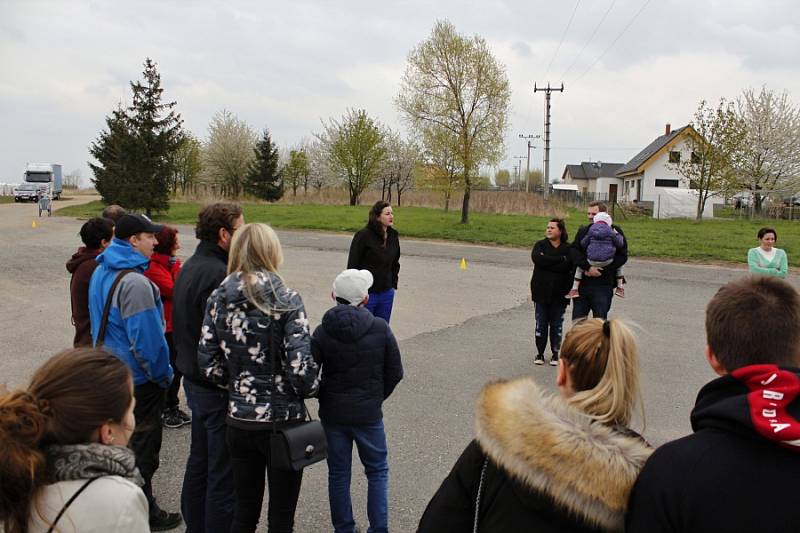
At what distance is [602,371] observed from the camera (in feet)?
6.35

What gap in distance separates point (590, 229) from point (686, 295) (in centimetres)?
649

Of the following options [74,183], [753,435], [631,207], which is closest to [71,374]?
[753,435]

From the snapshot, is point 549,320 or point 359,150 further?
point 359,150

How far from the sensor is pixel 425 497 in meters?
4.11

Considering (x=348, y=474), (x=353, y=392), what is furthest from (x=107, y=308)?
(x=348, y=474)

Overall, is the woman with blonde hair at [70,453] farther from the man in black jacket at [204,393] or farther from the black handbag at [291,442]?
the man in black jacket at [204,393]

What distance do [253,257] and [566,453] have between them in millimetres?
2052

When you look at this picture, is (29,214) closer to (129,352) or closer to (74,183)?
(129,352)

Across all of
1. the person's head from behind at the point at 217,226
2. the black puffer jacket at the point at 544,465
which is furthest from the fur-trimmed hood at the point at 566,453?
the person's head from behind at the point at 217,226

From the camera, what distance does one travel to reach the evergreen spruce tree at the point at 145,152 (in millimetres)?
30672

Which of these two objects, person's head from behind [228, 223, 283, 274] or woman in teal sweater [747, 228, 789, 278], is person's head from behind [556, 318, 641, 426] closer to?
person's head from behind [228, 223, 283, 274]

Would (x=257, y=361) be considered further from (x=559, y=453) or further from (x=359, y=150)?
(x=359, y=150)

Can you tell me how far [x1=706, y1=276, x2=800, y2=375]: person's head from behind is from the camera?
170cm

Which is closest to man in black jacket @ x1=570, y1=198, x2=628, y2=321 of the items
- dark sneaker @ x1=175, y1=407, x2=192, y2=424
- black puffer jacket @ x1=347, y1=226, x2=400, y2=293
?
black puffer jacket @ x1=347, y1=226, x2=400, y2=293
